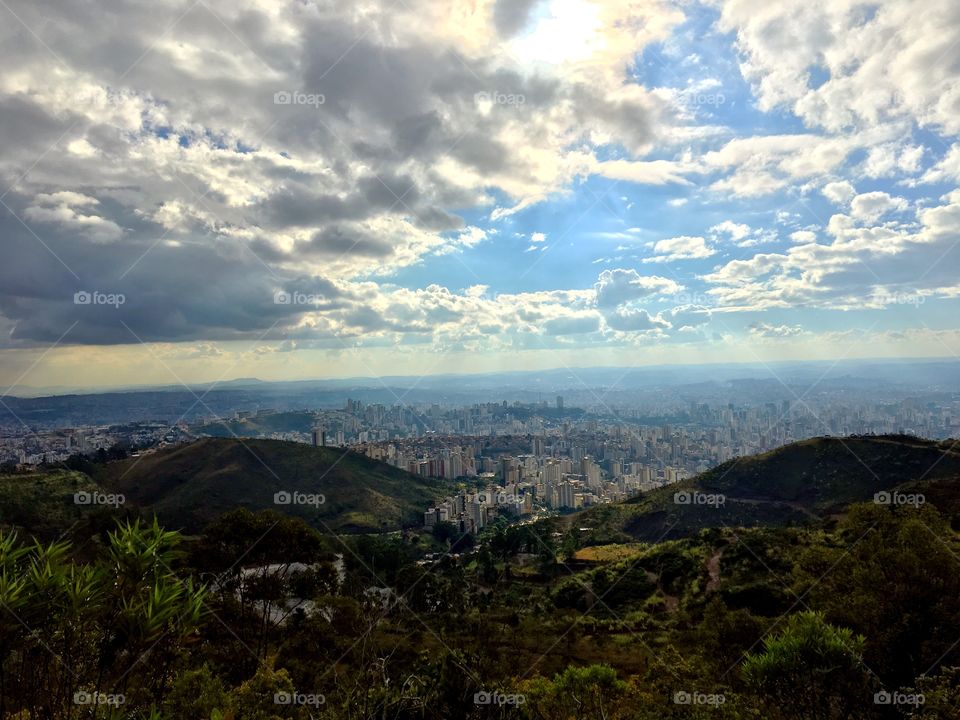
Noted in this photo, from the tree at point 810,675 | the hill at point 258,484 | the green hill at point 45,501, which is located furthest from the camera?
the hill at point 258,484

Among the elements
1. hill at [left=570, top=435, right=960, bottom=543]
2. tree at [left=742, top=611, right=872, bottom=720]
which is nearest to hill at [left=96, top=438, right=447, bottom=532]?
hill at [left=570, top=435, right=960, bottom=543]

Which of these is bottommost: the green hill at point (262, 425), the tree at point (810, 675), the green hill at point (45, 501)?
the green hill at point (262, 425)

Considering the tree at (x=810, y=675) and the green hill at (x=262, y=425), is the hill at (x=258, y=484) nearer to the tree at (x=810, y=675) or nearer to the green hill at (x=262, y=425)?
the tree at (x=810, y=675)

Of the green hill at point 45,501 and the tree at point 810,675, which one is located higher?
the tree at point 810,675

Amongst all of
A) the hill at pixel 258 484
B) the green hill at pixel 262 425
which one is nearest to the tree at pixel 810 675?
the hill at pixel 258 484

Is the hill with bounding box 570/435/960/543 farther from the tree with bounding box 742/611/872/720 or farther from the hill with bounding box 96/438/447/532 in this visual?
the tree with bounding box 742/611/872/720

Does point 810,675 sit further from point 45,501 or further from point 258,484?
point 258,484

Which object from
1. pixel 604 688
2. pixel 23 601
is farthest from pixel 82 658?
pixel 604 688
